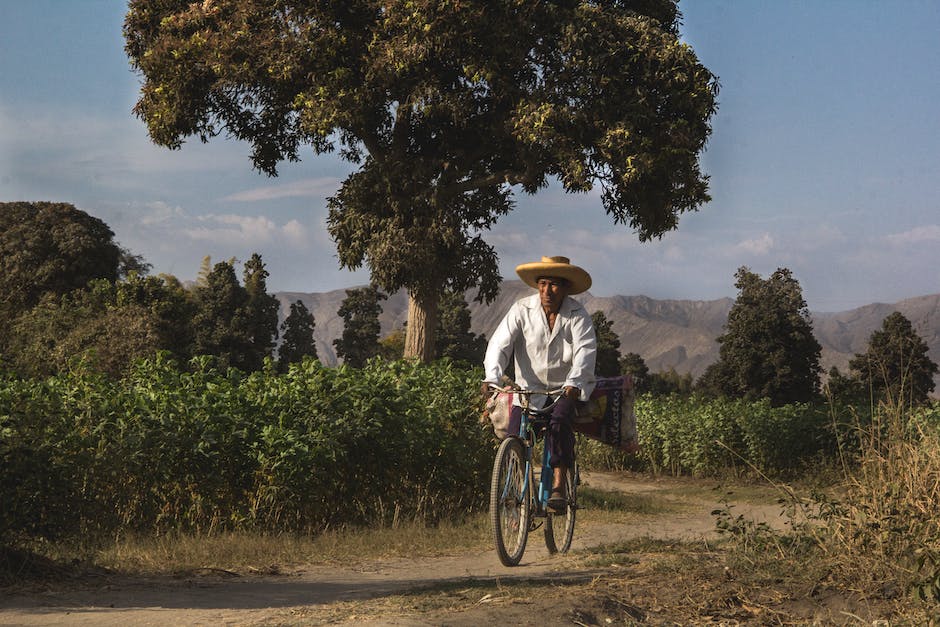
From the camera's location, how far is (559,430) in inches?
300

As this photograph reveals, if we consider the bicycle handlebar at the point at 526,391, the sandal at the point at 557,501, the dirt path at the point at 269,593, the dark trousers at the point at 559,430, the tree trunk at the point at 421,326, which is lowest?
the dirt path at the point at 269,593

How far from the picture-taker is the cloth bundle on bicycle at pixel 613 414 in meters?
Answer: 8.01

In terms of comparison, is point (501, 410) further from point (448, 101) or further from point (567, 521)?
point (448, 101)

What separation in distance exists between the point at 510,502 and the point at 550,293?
1674 mm

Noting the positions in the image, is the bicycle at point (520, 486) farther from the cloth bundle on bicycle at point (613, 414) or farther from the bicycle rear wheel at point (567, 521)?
the cloth bundle on bicycle at point (613, 414)

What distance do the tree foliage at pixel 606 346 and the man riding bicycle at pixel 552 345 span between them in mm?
47906

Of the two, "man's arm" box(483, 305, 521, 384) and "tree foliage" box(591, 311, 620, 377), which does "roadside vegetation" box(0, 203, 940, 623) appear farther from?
"tree foliage" box(591, 311, 620, 377)

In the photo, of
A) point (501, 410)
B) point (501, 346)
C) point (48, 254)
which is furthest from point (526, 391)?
point (48, 254)

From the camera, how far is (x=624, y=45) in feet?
61.1

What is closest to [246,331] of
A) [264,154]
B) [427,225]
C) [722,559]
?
[264,154]

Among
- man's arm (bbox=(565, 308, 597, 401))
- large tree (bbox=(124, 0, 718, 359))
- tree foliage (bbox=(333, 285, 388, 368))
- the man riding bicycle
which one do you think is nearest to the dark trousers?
the man riding bicycle

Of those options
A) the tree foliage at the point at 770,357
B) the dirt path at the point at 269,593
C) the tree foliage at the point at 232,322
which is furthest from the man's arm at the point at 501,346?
the tree foliage at the point at 232,322

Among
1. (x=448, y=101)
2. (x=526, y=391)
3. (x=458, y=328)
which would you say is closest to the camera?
(x=526, y=391)

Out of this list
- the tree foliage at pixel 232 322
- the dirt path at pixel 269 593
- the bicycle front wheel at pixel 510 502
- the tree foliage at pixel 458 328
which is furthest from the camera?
the tree foliage at pixel 458 328
